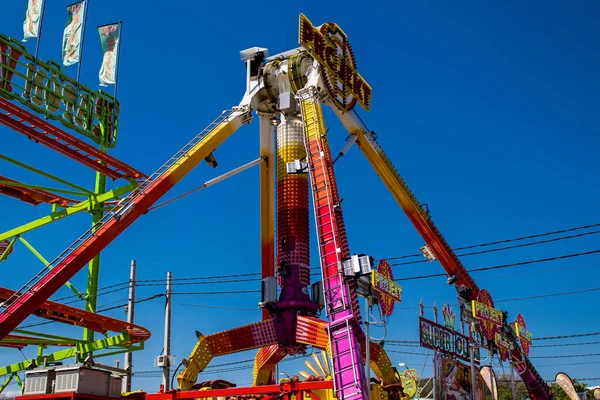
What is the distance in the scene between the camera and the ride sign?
22.6m

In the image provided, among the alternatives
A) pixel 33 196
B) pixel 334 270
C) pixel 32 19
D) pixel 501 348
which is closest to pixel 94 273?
pixel 33 196

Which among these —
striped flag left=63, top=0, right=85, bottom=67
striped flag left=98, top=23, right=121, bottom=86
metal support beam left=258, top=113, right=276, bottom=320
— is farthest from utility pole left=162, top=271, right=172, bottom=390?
striped flag left=63, top=0, right=85, bottom=67

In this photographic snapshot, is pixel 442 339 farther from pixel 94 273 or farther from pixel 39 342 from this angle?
pixel 39 342

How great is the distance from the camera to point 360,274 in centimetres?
1988

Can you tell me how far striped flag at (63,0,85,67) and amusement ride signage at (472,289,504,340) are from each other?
18.5 meters

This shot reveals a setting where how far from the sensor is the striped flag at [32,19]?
25.7 metres

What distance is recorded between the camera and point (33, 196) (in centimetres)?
2791

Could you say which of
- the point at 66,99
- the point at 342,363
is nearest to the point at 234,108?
the point at 66,99

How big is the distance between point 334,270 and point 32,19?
1527cm

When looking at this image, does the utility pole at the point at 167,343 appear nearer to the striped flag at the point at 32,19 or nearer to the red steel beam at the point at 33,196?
the red steel beam at the point at 33,196

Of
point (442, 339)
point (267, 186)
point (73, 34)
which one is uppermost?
point (73, 34)

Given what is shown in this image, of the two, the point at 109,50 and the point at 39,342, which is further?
the point at 109,50

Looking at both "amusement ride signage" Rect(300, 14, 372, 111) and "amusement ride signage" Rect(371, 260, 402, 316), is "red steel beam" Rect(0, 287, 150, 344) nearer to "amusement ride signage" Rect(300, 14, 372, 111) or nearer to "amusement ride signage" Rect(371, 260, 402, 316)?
"amusement ride signage" Rect(371, 260, 402, 316)

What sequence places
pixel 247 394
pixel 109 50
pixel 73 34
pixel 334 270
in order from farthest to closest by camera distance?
pixel 109 50 → pixel 73 34 → pixel 334 270 → pixel 247 394
